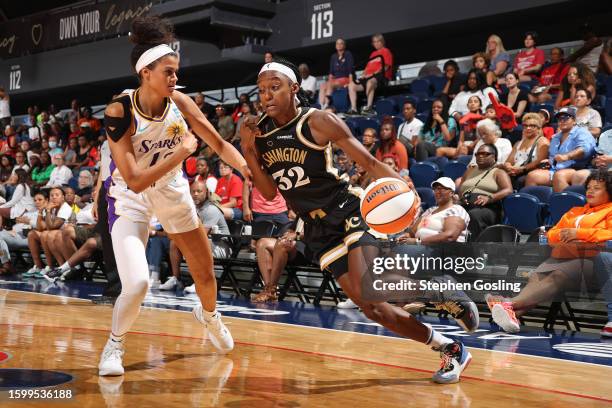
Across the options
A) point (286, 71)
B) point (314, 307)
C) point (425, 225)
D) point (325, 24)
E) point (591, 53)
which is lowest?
point (314, 307)

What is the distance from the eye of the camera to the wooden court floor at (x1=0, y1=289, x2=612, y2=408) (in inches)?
149

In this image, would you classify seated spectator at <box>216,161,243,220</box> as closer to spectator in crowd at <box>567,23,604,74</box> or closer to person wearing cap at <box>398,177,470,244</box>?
person wearing cap at <box>398,177,470,244</box>

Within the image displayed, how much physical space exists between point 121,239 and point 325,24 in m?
11.4

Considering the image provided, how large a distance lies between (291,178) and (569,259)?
3.20 metres

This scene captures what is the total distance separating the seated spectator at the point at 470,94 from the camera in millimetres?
10695

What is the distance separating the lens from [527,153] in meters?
8.84

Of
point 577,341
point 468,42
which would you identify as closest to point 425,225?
point 577,341

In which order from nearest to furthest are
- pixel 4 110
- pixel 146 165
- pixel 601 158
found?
pixel 146 165 < pixel 601 158 < pixel 4 110

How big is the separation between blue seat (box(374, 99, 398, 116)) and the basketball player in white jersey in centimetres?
831

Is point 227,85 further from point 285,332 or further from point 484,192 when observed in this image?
point 285,332

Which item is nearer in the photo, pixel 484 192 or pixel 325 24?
pixel 484 192

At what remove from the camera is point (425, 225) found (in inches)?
Result: 309

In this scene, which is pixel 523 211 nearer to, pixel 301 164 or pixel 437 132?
pixel 437 132

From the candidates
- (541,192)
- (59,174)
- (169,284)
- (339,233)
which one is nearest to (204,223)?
(169,284)
